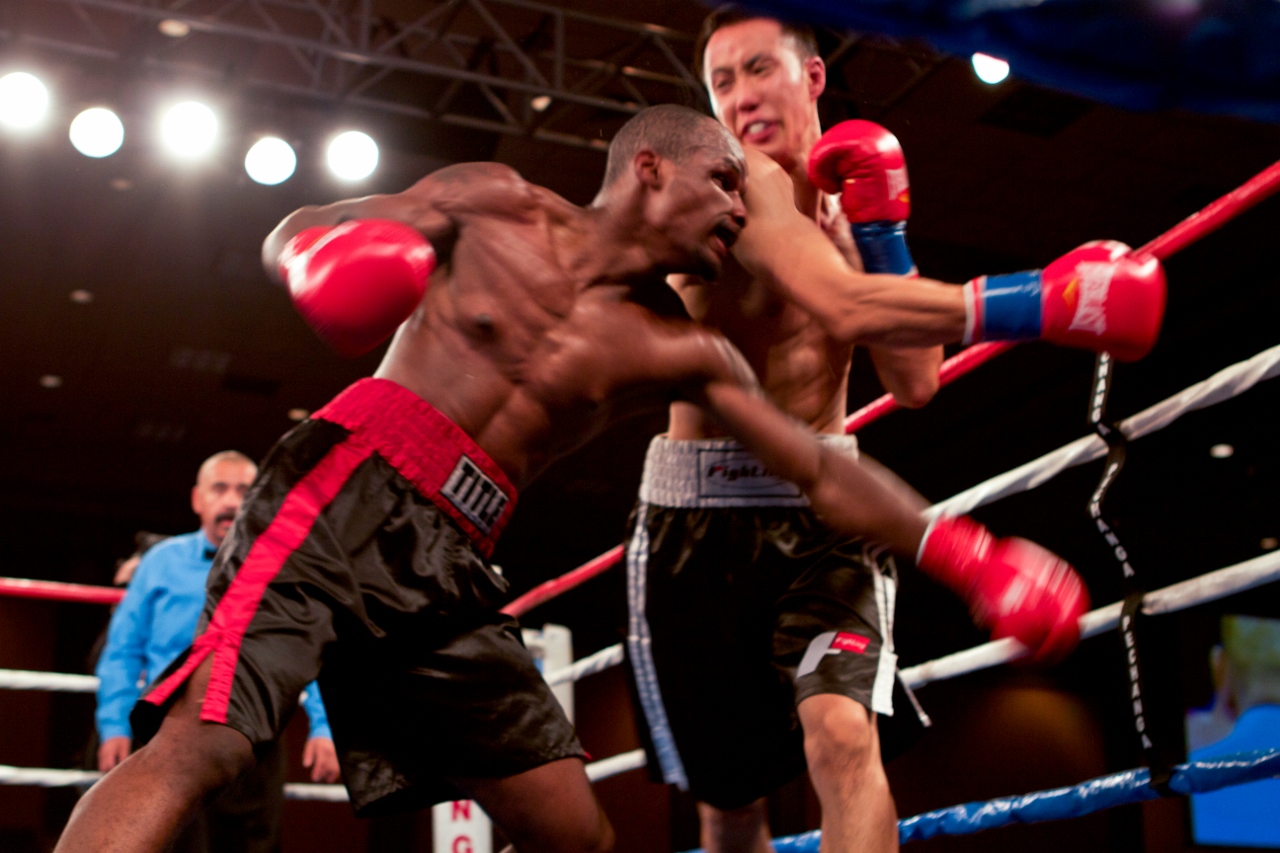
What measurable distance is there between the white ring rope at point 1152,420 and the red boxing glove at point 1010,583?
0.35 ft

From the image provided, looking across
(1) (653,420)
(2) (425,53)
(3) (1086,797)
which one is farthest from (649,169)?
(1) (653,420)

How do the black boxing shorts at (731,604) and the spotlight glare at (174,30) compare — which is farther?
the spotlight glare at (174,30)

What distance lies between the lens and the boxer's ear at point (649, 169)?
1637mm

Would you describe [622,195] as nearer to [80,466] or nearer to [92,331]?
[92,331]

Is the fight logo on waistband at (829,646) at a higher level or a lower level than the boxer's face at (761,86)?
lower

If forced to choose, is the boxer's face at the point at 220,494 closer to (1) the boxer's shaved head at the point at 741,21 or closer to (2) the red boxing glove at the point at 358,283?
(1) the boxer's shaved head at the point at 741,21

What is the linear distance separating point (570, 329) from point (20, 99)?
13.9 feet

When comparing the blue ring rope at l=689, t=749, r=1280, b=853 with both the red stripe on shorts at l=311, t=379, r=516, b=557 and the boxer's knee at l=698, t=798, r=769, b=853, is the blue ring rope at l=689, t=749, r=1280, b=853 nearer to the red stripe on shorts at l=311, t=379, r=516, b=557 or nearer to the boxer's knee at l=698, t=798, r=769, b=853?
the boxer's knee at l=698, t=798, r=769, b=853

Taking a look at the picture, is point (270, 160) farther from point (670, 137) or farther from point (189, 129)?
point (670, 137)

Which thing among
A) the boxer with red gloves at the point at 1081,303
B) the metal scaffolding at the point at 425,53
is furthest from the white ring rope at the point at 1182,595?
the metal scaffolding at the point at 425,53

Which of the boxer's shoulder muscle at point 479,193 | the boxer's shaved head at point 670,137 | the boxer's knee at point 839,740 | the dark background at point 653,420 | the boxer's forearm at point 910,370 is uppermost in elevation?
the dark background at point 653,420

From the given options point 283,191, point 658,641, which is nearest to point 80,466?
point 283,191

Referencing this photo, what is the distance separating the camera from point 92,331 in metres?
7.09

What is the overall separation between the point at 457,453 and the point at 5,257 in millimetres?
5704
